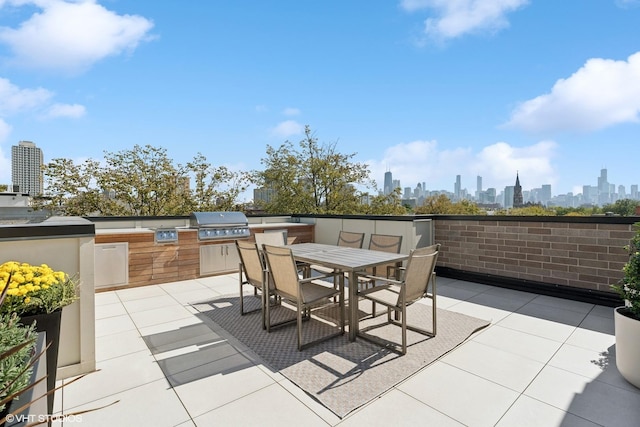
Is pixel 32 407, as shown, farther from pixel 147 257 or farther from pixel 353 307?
pixel 147 257

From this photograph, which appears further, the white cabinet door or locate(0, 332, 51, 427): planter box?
the white cabinet door

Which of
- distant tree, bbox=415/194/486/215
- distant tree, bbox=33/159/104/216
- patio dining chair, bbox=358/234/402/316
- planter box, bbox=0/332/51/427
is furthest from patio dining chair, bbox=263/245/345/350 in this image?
distant tree, bbox=415/194/486/215

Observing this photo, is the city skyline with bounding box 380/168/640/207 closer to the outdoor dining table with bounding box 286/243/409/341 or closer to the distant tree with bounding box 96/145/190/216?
the distant tree with bounding box 96/145/190/216

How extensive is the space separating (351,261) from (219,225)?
3.38 meters

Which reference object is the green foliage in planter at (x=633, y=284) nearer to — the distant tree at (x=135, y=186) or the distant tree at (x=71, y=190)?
the distant tree at (x=135, y=186)

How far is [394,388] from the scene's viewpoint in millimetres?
2119

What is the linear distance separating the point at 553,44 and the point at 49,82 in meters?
16.0

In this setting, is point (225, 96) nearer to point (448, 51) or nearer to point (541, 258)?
point (448, 51)

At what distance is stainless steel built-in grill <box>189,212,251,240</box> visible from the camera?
5531 mm

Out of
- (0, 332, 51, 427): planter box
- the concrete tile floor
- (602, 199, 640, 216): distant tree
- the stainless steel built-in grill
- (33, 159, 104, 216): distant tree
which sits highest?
(33, 159, 104, 216): distant tree

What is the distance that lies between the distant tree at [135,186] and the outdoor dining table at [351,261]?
358 inches

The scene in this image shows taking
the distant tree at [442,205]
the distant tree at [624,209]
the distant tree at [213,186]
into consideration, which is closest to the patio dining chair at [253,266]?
the distant tree at [624,209]

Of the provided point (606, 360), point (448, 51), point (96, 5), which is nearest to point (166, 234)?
point (96, 5)

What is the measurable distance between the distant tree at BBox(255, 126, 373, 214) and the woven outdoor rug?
1097 cm
